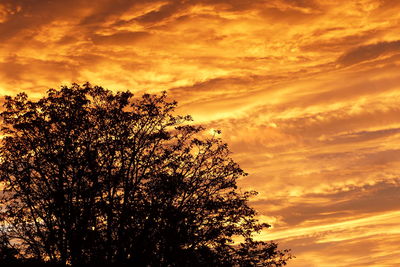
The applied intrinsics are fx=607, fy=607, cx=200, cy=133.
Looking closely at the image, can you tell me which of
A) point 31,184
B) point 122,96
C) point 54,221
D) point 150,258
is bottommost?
point 150,258

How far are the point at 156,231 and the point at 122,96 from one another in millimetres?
10751

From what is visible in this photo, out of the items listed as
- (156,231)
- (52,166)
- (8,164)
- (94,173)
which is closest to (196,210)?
(156,231)

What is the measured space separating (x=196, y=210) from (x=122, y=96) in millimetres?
10579

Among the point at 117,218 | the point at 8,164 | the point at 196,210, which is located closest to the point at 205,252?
the point at 196,210

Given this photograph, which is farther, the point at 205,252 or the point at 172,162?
the point at 172,162

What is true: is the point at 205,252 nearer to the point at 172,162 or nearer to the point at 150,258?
the point at 150,258

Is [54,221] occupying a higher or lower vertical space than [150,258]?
higher

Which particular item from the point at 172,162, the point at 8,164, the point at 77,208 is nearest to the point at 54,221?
the point at 77,208

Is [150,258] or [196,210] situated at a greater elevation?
[196,210]

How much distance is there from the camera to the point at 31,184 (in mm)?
45750

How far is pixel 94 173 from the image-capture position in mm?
45250

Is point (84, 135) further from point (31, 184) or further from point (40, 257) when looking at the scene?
point (40, 257)

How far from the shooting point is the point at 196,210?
47.2 metres

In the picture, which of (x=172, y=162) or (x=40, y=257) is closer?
(x=40, y=257)
